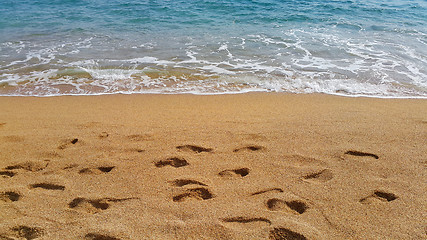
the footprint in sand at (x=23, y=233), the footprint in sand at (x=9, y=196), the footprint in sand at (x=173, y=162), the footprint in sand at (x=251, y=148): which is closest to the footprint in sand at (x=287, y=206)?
the footprint in sand at (x=251, y=148)

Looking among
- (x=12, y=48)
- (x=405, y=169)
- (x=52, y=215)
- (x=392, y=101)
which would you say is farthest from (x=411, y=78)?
(x=12, y=48)

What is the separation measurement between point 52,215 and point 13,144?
1498 millimetres

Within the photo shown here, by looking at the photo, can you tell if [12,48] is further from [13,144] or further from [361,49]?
[361,49]

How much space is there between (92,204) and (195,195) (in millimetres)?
812

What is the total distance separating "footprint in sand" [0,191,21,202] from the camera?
2.16 metres

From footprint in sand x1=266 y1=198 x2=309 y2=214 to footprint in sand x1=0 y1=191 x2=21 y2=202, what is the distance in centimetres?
203

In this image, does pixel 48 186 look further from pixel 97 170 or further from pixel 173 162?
pixel 173 162

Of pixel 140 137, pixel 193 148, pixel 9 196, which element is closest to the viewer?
pixel 9 196

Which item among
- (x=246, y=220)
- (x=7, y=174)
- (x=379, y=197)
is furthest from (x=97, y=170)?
(x=379, y=197)

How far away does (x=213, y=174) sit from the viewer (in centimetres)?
245

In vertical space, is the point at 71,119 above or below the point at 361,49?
below

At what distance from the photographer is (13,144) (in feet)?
9.77

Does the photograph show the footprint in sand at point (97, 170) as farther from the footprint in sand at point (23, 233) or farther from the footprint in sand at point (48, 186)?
the footprint in sand at point (23, 233)

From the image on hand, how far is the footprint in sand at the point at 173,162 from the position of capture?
8.52 ft
